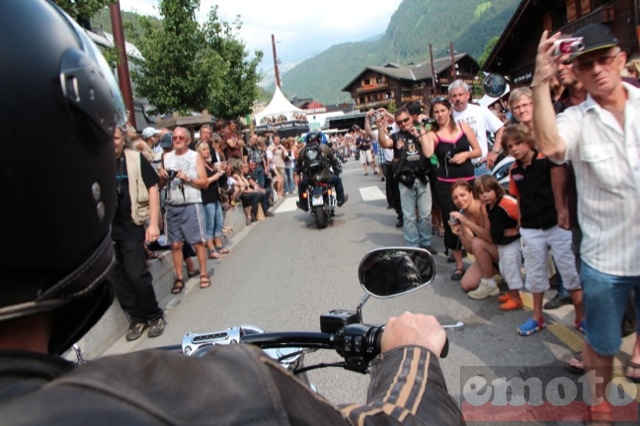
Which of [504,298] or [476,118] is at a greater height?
[476,118]

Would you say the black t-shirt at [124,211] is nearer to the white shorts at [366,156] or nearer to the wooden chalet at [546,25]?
the wooden chalet at [546,25]

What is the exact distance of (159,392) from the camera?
0.56 metres

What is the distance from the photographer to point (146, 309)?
4727 mm

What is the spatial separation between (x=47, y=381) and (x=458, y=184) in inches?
182

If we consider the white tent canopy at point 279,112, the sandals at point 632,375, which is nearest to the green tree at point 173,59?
the sandals at point 632,375

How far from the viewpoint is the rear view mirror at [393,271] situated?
162 cm

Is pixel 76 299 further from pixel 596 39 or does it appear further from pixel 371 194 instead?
pixel 371 194

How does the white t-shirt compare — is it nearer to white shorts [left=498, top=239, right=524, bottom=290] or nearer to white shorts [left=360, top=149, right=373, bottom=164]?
white shorts [left=498, top=239, right=524, bottom=290]

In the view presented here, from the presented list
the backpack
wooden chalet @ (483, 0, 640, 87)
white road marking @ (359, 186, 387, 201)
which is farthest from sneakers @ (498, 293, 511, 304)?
wooden chalet @ (483, 0, 640, 87)

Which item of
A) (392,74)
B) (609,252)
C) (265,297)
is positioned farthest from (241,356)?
(392,74)

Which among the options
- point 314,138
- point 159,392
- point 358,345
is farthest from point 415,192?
point 159,392

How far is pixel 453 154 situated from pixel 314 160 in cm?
418

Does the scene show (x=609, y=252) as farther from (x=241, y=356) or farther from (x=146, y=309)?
(x=146, y=309)

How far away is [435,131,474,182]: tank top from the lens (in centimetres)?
549
